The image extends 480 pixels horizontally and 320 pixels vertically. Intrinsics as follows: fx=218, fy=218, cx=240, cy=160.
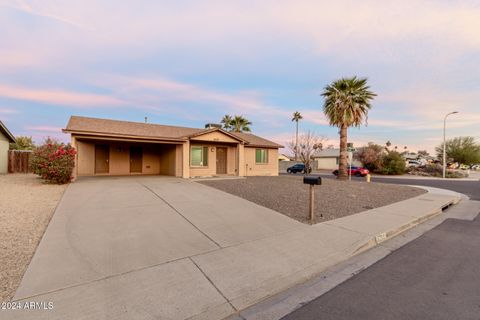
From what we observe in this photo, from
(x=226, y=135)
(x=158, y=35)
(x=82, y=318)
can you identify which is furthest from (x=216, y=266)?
(x=226, y=135)

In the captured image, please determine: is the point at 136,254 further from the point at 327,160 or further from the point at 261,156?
the point at 327,160

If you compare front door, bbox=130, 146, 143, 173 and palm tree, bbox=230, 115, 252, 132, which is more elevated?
palm tree, bbox=230, 115, 252, 132

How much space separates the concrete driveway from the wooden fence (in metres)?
16.4

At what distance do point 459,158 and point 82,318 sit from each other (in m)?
57.9

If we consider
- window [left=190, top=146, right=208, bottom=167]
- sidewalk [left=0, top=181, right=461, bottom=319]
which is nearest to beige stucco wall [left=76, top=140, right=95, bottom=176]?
window [left=190, top=146, right=208, bottom=167]

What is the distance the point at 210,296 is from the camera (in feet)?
9.53

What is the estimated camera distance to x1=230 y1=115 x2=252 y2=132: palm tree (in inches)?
1670

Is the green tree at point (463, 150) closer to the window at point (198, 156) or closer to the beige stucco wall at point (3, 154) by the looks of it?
the window at point (198, 156)

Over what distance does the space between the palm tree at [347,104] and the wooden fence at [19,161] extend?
2625 cm

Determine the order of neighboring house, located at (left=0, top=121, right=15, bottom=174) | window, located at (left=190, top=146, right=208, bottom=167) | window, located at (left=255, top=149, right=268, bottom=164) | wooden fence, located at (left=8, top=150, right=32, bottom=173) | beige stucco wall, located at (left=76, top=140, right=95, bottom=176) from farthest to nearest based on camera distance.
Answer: window, located at (left=255, top=149, right=268, bottom=164) → wooden fence, located at (left=8, top=150, right=32, bottom=173) → neighboring house, located at (left=0, top=121, right=15, bottom=174) → window, located at (left=190, top=146, right=208, bottom=167) → beige stucco wall, located at (left=76, top=140, right=95, bottom=176)

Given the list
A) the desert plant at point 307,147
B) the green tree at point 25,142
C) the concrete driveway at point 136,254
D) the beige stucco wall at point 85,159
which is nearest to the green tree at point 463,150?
the desert plant at point 307,147

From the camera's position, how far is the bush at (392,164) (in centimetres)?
3094

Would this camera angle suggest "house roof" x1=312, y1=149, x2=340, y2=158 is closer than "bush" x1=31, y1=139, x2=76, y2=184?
No

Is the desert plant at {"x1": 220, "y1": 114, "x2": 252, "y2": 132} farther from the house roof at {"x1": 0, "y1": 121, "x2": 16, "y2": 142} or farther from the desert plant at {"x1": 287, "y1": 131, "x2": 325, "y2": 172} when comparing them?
the house roof at {"x1": 0, "y1": 121, "x2": 16, "y2": 142}
